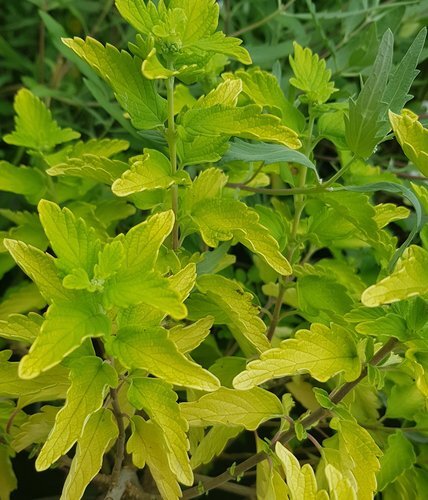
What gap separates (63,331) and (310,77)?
0.31m

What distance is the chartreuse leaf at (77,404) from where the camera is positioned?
38 centimetres

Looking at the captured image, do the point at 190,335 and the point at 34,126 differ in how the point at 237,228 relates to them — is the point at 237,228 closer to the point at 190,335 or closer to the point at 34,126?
the point at 190,335

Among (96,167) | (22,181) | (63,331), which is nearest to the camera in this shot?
(63,331)

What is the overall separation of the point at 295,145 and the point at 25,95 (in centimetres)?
31

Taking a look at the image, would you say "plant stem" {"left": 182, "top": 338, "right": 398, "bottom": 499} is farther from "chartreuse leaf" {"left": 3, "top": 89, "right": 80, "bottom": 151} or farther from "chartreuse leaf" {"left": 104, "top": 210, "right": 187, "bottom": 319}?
"chartreuse leaf" {"left": 3, "top": 89, "right": 80, "bottom": 151}

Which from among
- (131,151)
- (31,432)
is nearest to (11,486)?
(31,432)

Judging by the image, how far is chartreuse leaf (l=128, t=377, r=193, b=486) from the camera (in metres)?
0.39

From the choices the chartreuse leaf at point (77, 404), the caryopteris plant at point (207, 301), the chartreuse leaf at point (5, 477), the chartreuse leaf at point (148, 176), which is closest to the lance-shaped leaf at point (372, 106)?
the caryopteris plant at point (207, 301)

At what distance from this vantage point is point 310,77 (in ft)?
1.81

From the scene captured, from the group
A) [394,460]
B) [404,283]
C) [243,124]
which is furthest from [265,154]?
[394,460]

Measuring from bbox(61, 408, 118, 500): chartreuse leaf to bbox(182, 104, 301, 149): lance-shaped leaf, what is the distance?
202 mm

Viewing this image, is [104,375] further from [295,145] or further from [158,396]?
[295,145]

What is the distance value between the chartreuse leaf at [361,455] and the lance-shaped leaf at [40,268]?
0.21 m

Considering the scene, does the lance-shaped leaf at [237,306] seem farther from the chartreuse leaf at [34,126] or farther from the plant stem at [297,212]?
the chartreuse leaf at [34,126]
